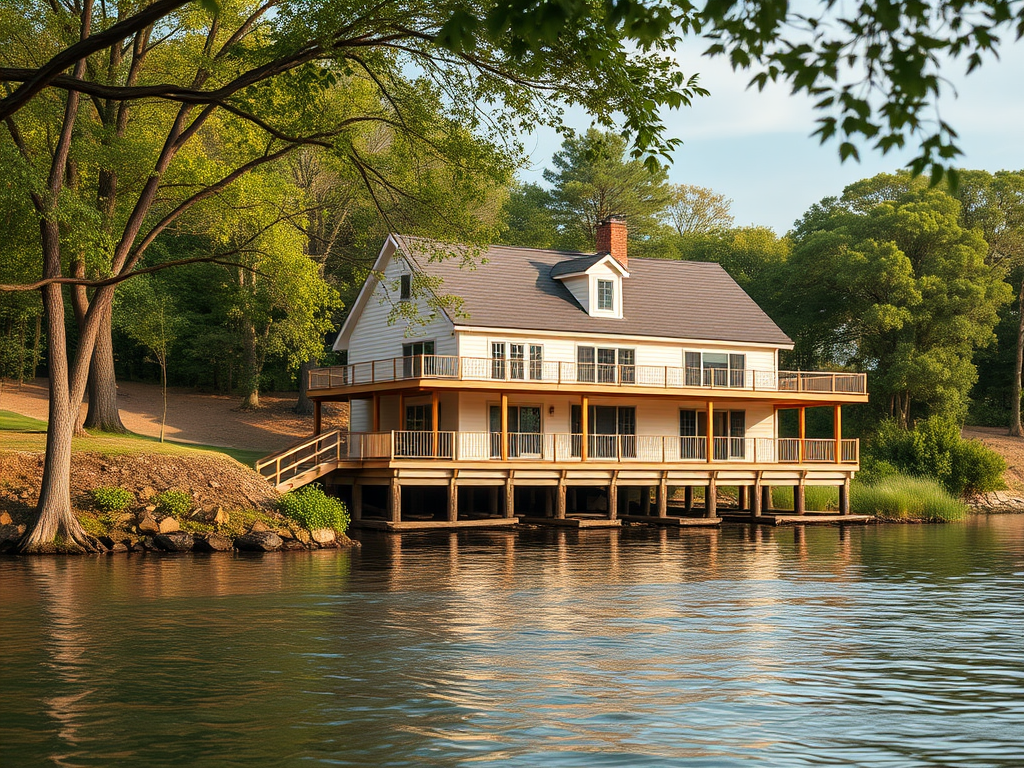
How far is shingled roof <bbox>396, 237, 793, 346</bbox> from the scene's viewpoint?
4078cm

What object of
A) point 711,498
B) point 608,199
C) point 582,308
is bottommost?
point 711,498

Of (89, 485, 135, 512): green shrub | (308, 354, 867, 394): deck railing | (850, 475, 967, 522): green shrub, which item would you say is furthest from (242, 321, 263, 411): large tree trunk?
(850, 475, 967, 522): green shrub

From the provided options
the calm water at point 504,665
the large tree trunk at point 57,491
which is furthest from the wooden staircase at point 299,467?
the calm water at point 504,665

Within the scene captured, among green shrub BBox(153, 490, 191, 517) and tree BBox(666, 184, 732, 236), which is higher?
tree BBox(666, 184, 732, 236)

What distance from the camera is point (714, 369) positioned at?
40.9 m

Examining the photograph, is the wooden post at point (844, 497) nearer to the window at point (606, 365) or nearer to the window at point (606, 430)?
the window at point (606, 430)

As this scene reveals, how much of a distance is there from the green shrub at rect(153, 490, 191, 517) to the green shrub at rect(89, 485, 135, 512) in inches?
28.5

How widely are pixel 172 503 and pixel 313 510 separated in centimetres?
391

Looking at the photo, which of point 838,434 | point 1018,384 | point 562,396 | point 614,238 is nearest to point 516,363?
point 562,396

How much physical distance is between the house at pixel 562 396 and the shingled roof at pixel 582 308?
0.09m

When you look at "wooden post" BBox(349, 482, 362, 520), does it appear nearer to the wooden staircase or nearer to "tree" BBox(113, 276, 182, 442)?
the wooden staircase

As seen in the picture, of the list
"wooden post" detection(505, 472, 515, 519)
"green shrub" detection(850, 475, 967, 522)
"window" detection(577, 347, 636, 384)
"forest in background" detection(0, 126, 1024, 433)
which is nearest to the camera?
"wooden post" detection(505, 472, 515, 519)

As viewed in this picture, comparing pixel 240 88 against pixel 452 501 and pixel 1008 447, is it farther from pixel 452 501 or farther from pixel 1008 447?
pixel 1008 447

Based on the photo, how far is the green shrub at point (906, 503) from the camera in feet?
146
